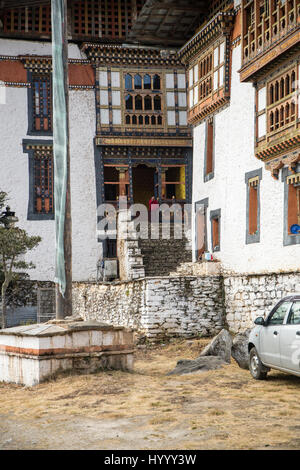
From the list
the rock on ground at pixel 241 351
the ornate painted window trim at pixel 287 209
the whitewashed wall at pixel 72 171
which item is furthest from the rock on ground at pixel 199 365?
the whitewashed wall at pixel 72 171

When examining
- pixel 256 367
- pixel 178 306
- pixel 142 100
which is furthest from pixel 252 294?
pixel 142 100

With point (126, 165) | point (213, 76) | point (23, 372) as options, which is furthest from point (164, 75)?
point (23, 372)

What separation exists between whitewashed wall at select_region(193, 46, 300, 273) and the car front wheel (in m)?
6.52

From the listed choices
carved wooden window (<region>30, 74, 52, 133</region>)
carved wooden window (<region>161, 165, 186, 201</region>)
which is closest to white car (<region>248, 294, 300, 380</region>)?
carved wooden window (<region>161, 165, 186, 201</region>)

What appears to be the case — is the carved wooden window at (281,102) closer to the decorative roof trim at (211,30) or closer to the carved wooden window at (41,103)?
the decorative roof trim at (211,30)

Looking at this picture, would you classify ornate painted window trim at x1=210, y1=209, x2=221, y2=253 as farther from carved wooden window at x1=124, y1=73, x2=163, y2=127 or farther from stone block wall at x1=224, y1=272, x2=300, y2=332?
carved wooden window at x1=124, y1=73, x2=163, y2=127

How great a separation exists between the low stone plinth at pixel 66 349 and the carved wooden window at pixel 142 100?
782 inches

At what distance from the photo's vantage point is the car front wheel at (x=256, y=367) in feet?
40.4

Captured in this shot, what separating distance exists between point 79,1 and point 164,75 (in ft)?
17.2

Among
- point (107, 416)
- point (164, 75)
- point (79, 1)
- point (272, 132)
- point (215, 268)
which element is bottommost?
point (107, 416)

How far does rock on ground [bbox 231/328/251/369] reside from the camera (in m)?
13.9

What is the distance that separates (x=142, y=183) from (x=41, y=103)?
732cm

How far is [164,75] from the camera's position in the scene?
31.8 m
